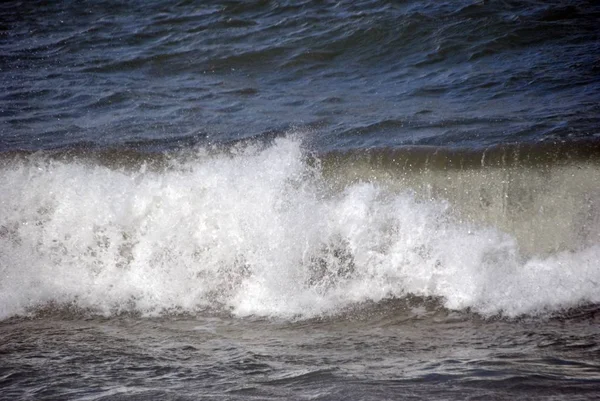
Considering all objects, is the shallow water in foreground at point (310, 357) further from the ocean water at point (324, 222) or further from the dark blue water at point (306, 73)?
the dark blue water at point (306, 73)

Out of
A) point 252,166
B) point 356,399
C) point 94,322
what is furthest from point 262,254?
point 356,399

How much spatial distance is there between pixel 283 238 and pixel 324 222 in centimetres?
33

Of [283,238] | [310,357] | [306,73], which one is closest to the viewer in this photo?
[310,357]

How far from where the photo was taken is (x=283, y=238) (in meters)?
5.73

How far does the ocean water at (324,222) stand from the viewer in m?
4.02

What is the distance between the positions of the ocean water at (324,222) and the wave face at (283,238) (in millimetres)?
17

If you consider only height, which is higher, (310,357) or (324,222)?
(324,222)

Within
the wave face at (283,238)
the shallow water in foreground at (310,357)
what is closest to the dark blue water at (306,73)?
the wave face at (283,238)

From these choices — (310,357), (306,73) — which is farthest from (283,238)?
(306,73)

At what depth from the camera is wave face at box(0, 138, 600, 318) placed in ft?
17.1

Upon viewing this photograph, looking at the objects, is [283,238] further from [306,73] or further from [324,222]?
[306,73]

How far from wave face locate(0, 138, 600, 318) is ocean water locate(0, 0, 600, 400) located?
0.06 ft

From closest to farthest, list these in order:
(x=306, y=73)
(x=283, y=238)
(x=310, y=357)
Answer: (x=310, y=357)
(x=283, y=238)
(x=306, y=73)

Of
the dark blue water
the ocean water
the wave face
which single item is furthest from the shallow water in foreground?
A: the dark blue water
